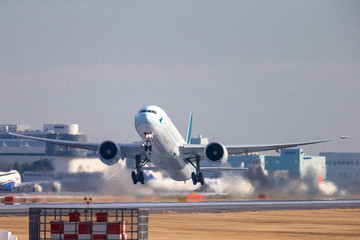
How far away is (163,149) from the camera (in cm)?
5103

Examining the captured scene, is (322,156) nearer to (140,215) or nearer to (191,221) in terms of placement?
(191,221)

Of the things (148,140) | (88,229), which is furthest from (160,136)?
(88,229)

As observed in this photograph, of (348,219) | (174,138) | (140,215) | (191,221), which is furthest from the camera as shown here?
(174,138)

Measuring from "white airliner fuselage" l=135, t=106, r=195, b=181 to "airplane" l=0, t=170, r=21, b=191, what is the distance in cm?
3108

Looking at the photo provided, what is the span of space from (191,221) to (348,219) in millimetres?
10785

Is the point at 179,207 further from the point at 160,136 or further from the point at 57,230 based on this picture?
the point at 57,230

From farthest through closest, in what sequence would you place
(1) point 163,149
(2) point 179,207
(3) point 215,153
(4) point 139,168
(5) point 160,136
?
(2) point 179,207 < (4) point 139,168 < (3) point 215,153 < (1) point 163,149 < (5) point 160,136

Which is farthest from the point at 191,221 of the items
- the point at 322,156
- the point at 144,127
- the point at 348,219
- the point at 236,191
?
the point at 322,156

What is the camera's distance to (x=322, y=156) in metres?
85.8

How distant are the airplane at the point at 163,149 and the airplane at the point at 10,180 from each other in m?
24.3

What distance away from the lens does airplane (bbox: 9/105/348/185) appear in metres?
49.8

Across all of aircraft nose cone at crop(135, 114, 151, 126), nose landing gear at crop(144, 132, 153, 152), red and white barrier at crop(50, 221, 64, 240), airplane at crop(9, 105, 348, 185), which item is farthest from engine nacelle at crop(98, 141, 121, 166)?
red and white barrier at crop(50, 221, 64, 240)

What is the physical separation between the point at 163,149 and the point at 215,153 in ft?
18.0

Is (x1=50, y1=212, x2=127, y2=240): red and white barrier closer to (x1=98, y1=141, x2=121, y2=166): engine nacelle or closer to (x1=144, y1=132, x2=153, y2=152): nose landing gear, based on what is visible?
(x1=144, y1=132, x2=153, y2=152): nose landing gear
